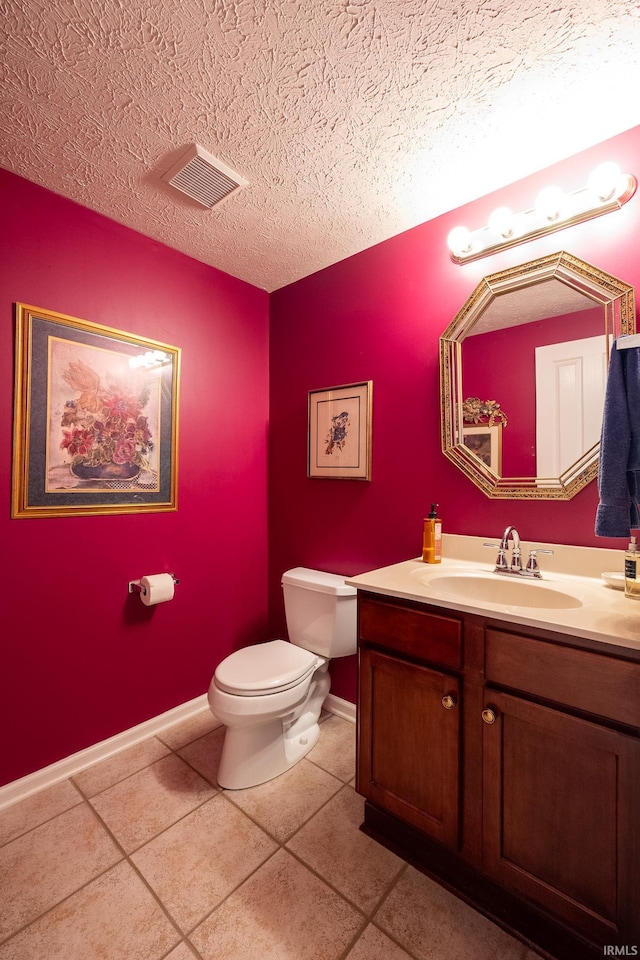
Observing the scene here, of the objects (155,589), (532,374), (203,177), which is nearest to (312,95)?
(203,177)

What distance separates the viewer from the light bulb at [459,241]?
164 cm

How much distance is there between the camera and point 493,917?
112cm

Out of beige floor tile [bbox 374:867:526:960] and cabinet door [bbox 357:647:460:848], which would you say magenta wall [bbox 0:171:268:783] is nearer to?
cabinet door [bbox 357:647:460:848]

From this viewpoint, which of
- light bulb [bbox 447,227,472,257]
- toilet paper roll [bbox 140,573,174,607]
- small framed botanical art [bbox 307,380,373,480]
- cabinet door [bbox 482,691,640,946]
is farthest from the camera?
small framed botanical art [bbox 307,380,373,480]

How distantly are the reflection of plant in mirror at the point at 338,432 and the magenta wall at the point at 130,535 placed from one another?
0.53 meters

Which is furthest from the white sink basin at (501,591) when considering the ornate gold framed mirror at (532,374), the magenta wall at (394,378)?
the ornate gold framed mirror at (532,374)

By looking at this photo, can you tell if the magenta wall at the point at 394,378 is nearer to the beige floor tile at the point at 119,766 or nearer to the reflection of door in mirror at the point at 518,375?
the reflection of door in mirror at the point at 518,375

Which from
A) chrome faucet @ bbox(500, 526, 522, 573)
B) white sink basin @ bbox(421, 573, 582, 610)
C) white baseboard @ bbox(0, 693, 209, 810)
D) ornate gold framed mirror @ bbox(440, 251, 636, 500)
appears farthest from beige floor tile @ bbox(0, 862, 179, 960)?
ornate gold framed mirror @ bbox(440, 251, 636, 500)

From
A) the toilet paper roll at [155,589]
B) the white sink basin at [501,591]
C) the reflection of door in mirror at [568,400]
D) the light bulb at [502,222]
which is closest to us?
the white sink basin at [501,591]

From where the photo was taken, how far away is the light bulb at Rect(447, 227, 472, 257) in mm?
1638

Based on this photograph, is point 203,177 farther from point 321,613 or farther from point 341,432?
point 321,613

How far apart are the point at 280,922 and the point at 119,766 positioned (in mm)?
980

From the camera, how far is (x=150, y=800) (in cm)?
155

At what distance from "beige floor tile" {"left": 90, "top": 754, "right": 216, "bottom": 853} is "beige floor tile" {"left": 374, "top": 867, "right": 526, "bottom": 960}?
30.6 inches
